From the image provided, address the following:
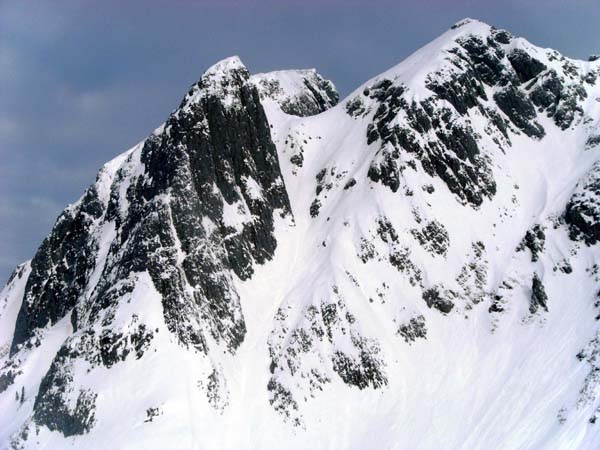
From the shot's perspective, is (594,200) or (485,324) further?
(594,200)

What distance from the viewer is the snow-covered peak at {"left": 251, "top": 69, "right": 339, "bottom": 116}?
13325 cm

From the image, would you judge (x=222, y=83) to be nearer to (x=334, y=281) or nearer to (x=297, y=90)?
(x=334, y=281)

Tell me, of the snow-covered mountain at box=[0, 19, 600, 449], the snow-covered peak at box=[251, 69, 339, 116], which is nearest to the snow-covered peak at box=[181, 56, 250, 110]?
the snow-covered mountain at box=[0, 19, 600, 449]

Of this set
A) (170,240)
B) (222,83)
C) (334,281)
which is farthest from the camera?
(222,83)

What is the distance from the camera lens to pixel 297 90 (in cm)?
14038

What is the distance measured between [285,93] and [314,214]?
42714 mm

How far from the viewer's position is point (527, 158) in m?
110

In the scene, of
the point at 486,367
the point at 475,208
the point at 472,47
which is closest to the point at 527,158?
the point at 475,208

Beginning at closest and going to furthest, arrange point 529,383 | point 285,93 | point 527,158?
point 529,383
point 527,158
point 285,93

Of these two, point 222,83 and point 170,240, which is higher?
point 222,83

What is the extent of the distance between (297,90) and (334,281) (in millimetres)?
64484

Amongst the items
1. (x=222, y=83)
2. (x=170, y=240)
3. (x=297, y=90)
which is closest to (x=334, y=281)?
(x=170, y=240)

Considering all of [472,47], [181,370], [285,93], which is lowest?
[181,370]

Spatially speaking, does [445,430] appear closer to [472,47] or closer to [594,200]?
[594,200]
